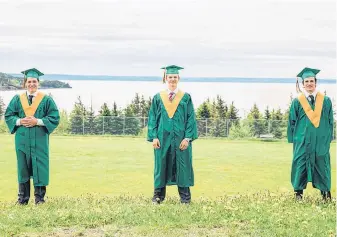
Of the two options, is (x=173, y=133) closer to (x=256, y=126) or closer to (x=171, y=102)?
(x=171, y=102)

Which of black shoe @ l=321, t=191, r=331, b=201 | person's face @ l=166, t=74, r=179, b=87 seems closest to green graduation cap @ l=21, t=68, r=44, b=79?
person's face @ l=166, t=74, r=179, b=87

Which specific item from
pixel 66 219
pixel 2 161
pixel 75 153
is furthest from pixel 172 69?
pixel 75 153

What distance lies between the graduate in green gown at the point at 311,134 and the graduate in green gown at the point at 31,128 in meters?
3.39

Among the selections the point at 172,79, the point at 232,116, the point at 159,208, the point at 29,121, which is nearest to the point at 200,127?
the point at 232,116

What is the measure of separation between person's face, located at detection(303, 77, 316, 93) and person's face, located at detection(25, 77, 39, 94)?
3.74 meters

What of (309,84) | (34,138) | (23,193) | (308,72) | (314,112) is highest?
(308,72)

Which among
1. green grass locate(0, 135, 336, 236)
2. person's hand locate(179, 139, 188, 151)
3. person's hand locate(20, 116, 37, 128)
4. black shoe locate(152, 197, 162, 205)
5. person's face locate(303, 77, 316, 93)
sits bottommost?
green grass locate(0, 135, 336, 236)

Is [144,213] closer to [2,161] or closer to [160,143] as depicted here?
[160,143]

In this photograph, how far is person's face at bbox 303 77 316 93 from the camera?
10.1 metres

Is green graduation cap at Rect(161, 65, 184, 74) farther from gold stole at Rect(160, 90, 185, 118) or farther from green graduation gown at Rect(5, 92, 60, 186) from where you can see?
green graduation gown at Rect(5, 92, 60, 186)

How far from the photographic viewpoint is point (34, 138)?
9.98 m

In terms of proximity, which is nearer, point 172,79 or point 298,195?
point 172,79

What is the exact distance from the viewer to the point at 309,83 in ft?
33.1

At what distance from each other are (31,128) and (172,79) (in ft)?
6.74
